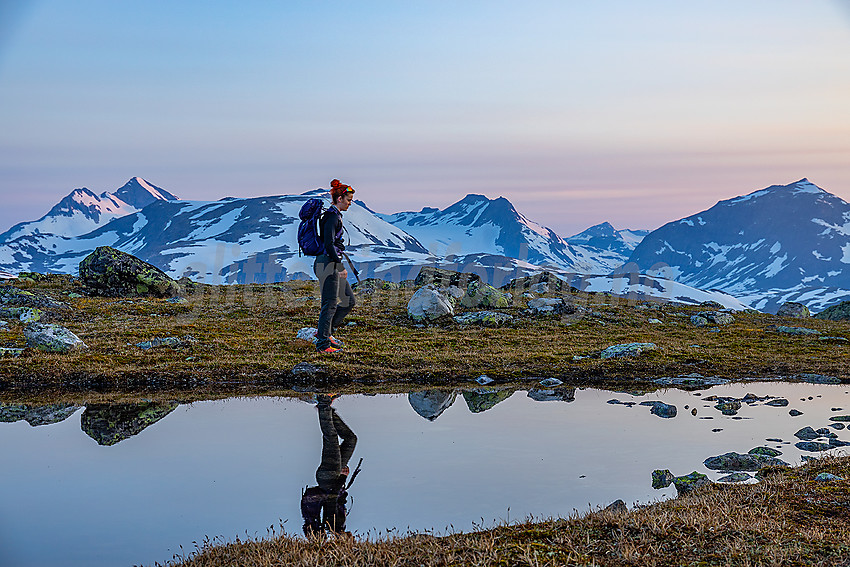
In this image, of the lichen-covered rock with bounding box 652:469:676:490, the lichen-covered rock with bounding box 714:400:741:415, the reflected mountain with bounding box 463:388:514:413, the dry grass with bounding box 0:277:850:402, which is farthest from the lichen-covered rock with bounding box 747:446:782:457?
the dry grass with bounding box 0:277:850:402

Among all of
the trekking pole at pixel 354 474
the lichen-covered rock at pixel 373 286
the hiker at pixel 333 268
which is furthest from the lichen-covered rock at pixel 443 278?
the trekking pole at pixel 354 474

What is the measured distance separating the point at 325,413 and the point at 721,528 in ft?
36.5

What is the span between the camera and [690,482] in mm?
11727

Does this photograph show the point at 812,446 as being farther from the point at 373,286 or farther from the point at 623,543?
the point at 373,286

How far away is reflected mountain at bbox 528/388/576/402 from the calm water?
1.89 feet

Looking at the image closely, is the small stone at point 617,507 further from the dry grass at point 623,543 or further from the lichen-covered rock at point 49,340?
the lichen-covered rock at point 49,340

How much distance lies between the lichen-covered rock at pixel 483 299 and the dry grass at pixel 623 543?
32898 millimetres

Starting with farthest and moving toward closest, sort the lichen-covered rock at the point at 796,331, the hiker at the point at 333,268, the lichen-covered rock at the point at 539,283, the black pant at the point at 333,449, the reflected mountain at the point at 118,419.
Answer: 1. the lichen-covered rock at the point at 539,283
2. the lichen-covered rock at the point at 796,331
3. the hiker at the point at 333,268
4. the reflected mountain at the point at 118,419
5. the black pant at the point at 333,449

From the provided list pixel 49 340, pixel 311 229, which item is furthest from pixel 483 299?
pixel 49 340

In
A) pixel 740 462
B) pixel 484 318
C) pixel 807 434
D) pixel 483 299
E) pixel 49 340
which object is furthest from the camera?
pixel 483 299

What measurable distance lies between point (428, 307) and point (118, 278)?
81.9ft

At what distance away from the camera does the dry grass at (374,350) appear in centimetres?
2212

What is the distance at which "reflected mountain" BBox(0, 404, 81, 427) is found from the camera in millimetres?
16484

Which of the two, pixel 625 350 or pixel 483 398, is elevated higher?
pixel 625 350
